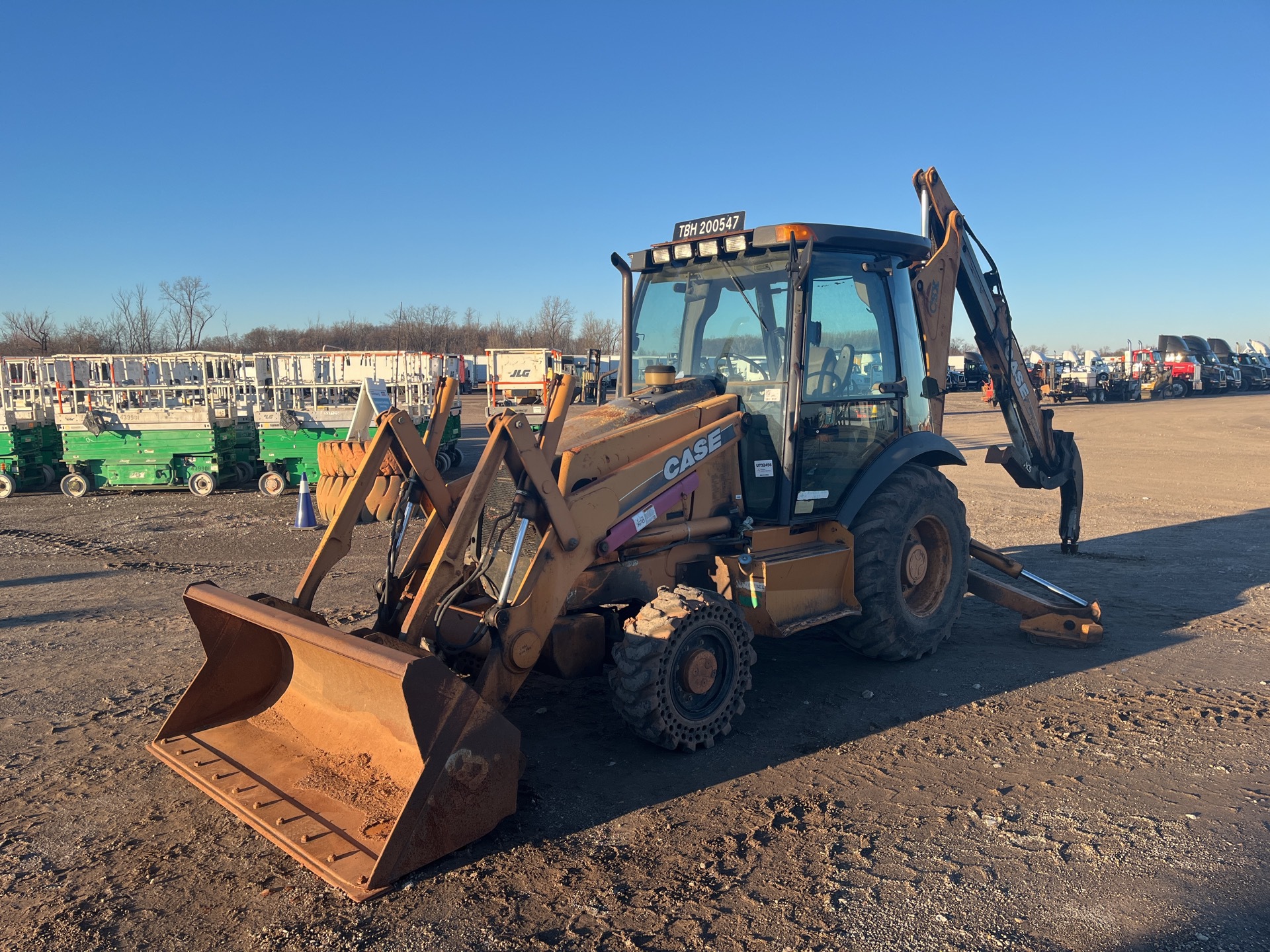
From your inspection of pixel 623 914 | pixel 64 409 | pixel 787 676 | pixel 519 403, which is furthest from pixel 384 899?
pixel 519 403

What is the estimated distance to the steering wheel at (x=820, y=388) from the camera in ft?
18.3

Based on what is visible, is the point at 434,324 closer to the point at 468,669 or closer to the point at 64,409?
the point at 64,409

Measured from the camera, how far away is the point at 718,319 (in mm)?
5934

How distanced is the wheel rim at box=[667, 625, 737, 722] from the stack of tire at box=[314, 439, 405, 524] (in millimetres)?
1800

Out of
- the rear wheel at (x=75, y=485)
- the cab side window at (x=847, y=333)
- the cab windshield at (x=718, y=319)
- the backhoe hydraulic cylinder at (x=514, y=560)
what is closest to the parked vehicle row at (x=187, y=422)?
the rear wheel at (x=75, y=485)

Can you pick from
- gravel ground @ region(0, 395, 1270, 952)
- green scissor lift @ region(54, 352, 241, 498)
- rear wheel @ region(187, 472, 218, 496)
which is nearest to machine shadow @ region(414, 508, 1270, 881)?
gravel ground @ region(0, 395, 1270, 952)

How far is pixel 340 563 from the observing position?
31.9 feet

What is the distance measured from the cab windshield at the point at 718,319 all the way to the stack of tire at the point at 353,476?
1954mm

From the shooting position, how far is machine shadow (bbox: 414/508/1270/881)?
4.26 meters

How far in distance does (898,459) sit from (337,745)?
12.7 ft

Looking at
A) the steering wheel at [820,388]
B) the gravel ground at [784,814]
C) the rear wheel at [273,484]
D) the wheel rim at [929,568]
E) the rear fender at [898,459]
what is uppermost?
the steering wheel at [820,388]

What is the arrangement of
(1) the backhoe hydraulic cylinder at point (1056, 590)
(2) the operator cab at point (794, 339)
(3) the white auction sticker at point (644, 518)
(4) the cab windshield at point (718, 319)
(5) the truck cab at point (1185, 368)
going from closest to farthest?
1. (3) the white auction sticker at point (644, 518)
2. (2) the operator cab at point (794, 339)
3. (4) the cab windshield at point (718, 319)
4. (1) the backhoe hydraulic cylinder at point (1056, 590)
5. (5) the truck cab at point (1185, 368)

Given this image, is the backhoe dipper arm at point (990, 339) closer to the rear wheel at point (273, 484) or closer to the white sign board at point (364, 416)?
the white sign board at point (364, 416)

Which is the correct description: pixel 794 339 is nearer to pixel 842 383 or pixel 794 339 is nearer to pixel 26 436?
pixel 842 383
